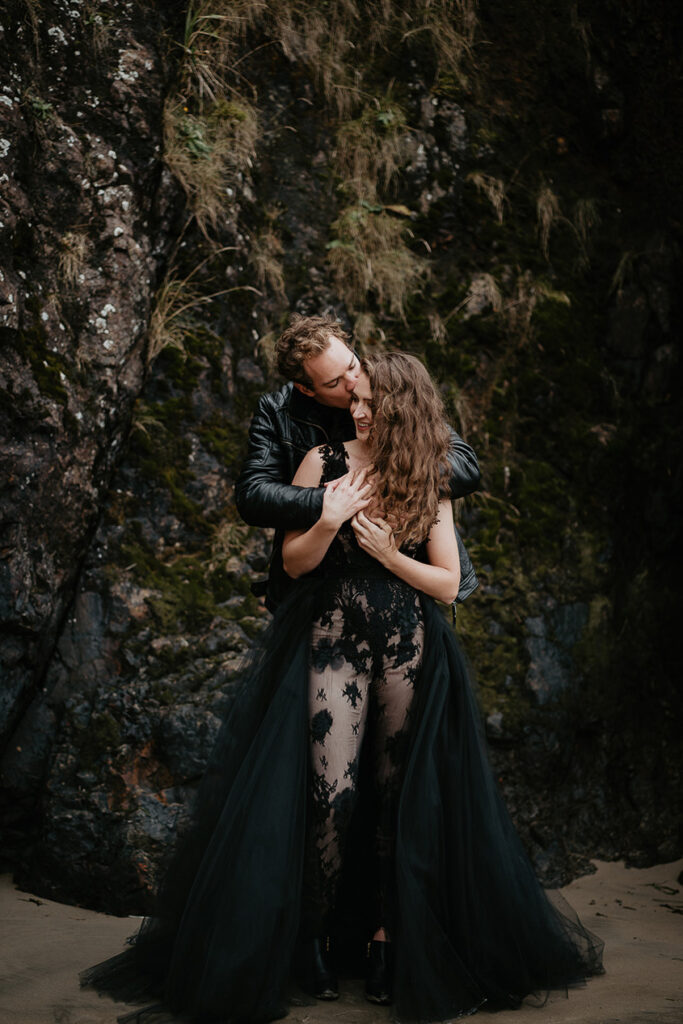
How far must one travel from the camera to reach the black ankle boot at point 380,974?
2625mm

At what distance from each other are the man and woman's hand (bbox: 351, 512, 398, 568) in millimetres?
149

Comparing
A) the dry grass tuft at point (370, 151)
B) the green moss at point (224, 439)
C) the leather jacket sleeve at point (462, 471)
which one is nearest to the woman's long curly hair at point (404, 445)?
the leather jacket sleeve at point (462, 471)

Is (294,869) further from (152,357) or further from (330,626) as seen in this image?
(152,357)

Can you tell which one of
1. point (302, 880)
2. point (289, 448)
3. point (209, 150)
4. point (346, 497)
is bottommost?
point (302, 880)

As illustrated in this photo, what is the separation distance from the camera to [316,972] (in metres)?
2.64

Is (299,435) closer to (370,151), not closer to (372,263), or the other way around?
(372,263)

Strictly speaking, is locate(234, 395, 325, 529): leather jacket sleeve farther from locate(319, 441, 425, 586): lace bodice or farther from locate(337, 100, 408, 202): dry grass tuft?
locate(337, 100, 408, 202): dry grass tuft

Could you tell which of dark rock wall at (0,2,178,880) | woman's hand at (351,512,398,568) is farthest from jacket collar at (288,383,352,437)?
dark rock wall at (0,2,178,880)

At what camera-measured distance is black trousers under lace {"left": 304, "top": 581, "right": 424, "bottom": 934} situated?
269cm

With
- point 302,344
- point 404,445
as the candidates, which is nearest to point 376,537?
point 404,445

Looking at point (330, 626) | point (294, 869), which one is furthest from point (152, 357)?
point (294, 869)

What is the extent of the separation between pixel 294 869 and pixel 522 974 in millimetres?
815

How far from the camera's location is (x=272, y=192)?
17.1 ft

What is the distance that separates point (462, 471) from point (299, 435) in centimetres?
67
